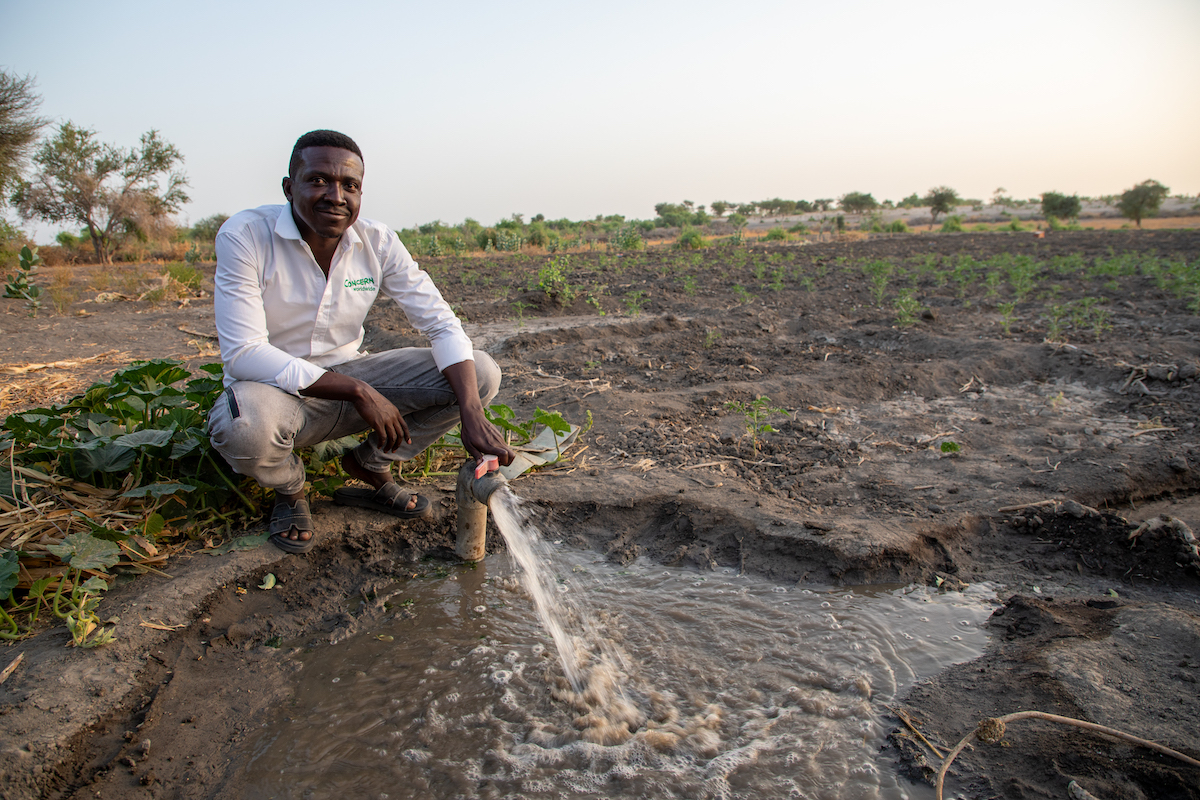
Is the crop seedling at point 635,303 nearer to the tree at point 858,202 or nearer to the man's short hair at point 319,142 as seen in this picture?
the man's short hair at point 319,142

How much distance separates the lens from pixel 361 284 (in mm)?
2480

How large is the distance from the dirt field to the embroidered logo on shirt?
93 centimetres

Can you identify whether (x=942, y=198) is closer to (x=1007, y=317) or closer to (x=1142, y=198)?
(x=1142, y=198)

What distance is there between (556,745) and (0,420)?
12.3 ft

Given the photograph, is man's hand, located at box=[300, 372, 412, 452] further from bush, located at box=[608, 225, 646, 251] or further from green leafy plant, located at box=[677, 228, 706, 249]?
bush, located at box=[608, 225, 646, 251]

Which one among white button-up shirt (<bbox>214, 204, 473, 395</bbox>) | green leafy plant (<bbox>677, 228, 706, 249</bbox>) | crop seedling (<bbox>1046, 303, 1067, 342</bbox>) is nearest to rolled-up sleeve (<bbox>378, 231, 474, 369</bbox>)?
white button-up shirt (<bbox>214, 204, 473, 395</bbox>)

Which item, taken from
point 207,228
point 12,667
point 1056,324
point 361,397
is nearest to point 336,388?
point 361,397

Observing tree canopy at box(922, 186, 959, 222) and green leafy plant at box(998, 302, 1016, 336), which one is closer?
green leafy plant at box(998, 302, 1016, 336)

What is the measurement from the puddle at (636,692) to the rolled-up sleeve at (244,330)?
0.90 meters

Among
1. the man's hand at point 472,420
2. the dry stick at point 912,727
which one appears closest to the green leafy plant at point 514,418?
the man's hand at point 472,420

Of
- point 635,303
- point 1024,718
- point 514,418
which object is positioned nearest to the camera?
point 1024,718

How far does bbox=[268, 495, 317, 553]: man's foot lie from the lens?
236cm

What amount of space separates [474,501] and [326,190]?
119 centimetres

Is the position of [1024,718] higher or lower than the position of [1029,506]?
lower
